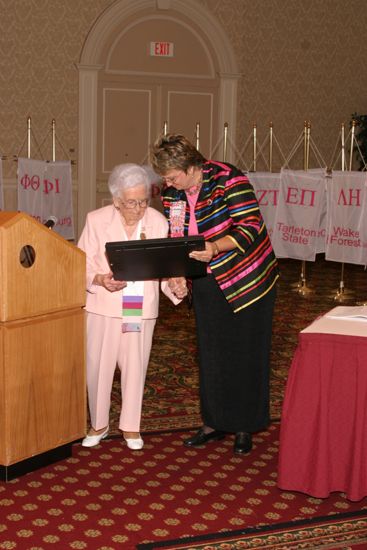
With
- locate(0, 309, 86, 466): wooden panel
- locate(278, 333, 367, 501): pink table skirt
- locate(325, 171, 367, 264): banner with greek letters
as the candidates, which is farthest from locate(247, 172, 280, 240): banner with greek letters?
locate(278, 333, 367, 501): pink table skirt

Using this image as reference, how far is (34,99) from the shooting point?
10461 millimetres

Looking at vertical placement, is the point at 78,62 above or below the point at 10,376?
above

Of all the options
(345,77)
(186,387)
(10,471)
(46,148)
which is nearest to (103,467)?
(10,471)

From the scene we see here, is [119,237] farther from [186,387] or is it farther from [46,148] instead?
[46,148]

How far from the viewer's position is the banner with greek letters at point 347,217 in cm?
808

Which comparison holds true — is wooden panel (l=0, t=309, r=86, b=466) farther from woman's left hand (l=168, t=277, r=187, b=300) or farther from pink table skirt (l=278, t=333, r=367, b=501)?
pink table skirt (l=278, t=333, r=367, b=501)

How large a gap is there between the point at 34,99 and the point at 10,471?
23.8ft

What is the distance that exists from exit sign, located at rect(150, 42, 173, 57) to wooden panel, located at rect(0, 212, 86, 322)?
24.8 feet

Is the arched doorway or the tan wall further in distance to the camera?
the arched doorway

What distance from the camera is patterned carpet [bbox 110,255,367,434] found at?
5.07 meters

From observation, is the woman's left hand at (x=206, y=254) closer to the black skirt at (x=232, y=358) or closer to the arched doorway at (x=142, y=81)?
the black skirt at (x=232, y=358)

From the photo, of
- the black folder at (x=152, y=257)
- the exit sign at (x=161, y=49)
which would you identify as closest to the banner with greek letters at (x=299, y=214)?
the exit sign at (x=161, y=49)

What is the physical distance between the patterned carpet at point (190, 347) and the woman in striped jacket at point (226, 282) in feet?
1.85

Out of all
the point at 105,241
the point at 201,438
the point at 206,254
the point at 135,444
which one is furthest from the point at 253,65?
the point at 206,254
